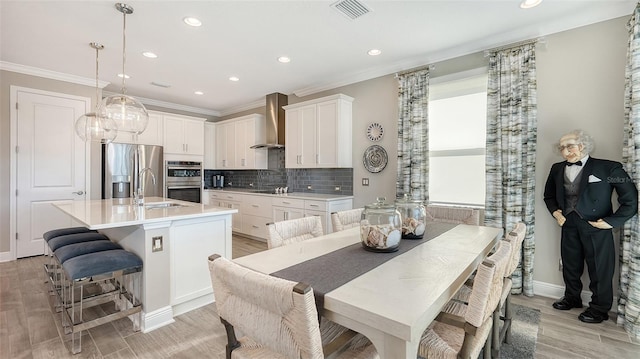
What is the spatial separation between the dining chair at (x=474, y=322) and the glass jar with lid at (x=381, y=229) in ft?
1.42

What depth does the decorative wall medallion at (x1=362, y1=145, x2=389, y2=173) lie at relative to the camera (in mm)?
4148

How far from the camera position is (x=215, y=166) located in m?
6.75

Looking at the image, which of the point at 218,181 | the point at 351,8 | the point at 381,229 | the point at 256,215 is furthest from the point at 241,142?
the point at 381,229

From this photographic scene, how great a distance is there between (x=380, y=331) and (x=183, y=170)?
18.4ft

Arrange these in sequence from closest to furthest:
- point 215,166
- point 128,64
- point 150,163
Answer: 1. point 128,64
2. point 150,163
3. point 215,166

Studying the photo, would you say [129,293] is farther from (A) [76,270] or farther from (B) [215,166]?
(B) [215,166]

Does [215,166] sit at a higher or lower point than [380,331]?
higher

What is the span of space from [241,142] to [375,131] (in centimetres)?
306

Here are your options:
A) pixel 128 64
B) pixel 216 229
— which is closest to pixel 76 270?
pixel 216 229

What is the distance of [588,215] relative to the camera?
2479mm

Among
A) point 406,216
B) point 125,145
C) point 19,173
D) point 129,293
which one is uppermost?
point 125,145

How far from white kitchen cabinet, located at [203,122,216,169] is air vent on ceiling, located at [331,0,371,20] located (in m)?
4.82

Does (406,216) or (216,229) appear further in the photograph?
(216,229)

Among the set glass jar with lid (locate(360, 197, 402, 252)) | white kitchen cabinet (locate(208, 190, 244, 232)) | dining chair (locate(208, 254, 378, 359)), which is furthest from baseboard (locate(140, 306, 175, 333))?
white kitchen cabinet (locate(208, 190, 244, 232))
